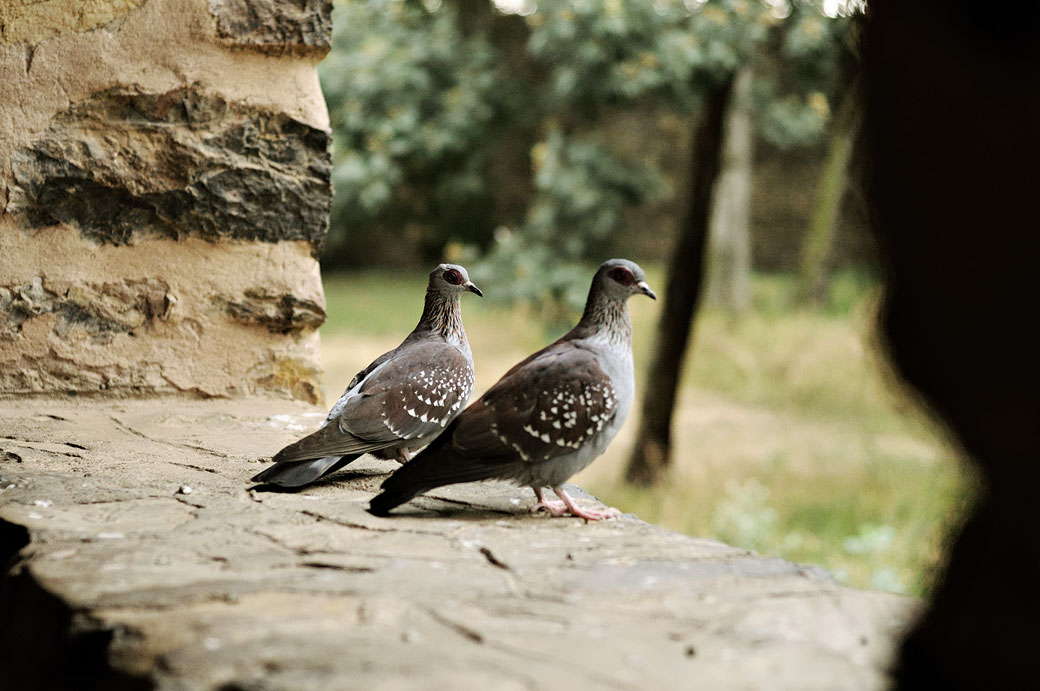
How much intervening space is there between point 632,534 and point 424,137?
7183 millimetres

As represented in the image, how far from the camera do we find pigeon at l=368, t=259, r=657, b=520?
258cm

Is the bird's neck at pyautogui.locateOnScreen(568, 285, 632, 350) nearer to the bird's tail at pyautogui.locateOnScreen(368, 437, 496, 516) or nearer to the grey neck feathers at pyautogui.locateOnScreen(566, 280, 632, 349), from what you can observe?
the grey neck feathers at pyautogui.locateOnScreen(566, 280, 632, 349)

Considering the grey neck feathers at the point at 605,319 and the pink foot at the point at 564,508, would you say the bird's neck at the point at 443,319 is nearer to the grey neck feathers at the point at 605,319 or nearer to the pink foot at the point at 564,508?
the grey neck feathers at the point at 605,319

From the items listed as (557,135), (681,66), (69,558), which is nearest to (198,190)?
(69,558)

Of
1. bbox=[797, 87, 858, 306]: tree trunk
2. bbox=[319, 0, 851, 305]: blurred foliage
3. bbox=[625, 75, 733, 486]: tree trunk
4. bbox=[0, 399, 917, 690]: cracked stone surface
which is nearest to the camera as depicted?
bbox=[0, 399, 917, 690]: cracked stone surface

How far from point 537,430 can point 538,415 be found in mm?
41

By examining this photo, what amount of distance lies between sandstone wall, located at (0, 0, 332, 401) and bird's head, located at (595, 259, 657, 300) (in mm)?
1312

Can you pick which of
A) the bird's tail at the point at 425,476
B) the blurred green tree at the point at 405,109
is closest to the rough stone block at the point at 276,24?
the bird's tail at the point at 425,476

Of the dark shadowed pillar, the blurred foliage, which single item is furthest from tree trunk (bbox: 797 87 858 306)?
the dark shadowed pillar

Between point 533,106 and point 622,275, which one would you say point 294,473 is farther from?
point 533,106

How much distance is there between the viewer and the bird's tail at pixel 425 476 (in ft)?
8.38

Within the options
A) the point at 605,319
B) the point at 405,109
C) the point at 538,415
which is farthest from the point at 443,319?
the point at 405,109

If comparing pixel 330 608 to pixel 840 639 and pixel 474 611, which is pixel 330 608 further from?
pixel 840 639

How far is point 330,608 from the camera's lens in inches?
72.0
